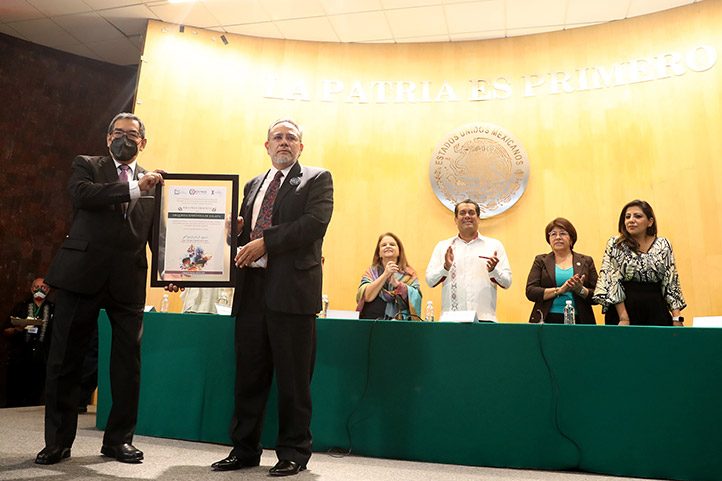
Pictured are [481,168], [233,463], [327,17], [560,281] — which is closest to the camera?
[233,463]

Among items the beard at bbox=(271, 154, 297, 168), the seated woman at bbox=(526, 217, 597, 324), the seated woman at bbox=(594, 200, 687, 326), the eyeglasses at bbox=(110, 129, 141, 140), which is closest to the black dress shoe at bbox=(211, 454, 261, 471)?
the beard at bbox=(271, 154, 297, 168)

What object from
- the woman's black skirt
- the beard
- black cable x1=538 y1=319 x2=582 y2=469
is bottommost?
black cable x1=538 y1=319 x2=582 y2=469

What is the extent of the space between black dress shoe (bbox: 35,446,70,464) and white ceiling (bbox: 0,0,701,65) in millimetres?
4293

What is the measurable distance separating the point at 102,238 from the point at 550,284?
281cm

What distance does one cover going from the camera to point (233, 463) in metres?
2.28

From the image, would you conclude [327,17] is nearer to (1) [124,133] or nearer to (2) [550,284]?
(1) [124,133]

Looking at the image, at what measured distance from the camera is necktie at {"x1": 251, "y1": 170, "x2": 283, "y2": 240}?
2496 mm

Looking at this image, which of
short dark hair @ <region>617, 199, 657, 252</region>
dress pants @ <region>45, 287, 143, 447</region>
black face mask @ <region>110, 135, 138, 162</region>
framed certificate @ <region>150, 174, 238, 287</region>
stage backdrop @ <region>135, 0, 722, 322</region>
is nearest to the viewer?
dress pants @ <region>45, 287, 143, 447</region>

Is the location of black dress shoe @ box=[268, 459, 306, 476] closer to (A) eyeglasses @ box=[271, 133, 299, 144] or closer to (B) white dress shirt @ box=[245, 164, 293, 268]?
(B) white dress shirt @ box=[245, 164, 293, 268]

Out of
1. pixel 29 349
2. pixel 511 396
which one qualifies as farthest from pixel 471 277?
pixel 29 349

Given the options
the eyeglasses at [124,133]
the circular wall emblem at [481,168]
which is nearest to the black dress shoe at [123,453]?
the eyeglasses at [124,133]

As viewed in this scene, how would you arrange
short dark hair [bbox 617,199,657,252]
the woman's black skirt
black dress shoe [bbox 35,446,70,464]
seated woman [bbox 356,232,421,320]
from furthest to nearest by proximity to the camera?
seated woman [bbox 356,232,421,320]
short dark hair [bbox 617,199,657,252]
the woman's black skirt
black dress shoe [bbox 35,446,70,464]

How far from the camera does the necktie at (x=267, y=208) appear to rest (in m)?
2.50

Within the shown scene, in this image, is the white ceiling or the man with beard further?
the white ceiling
